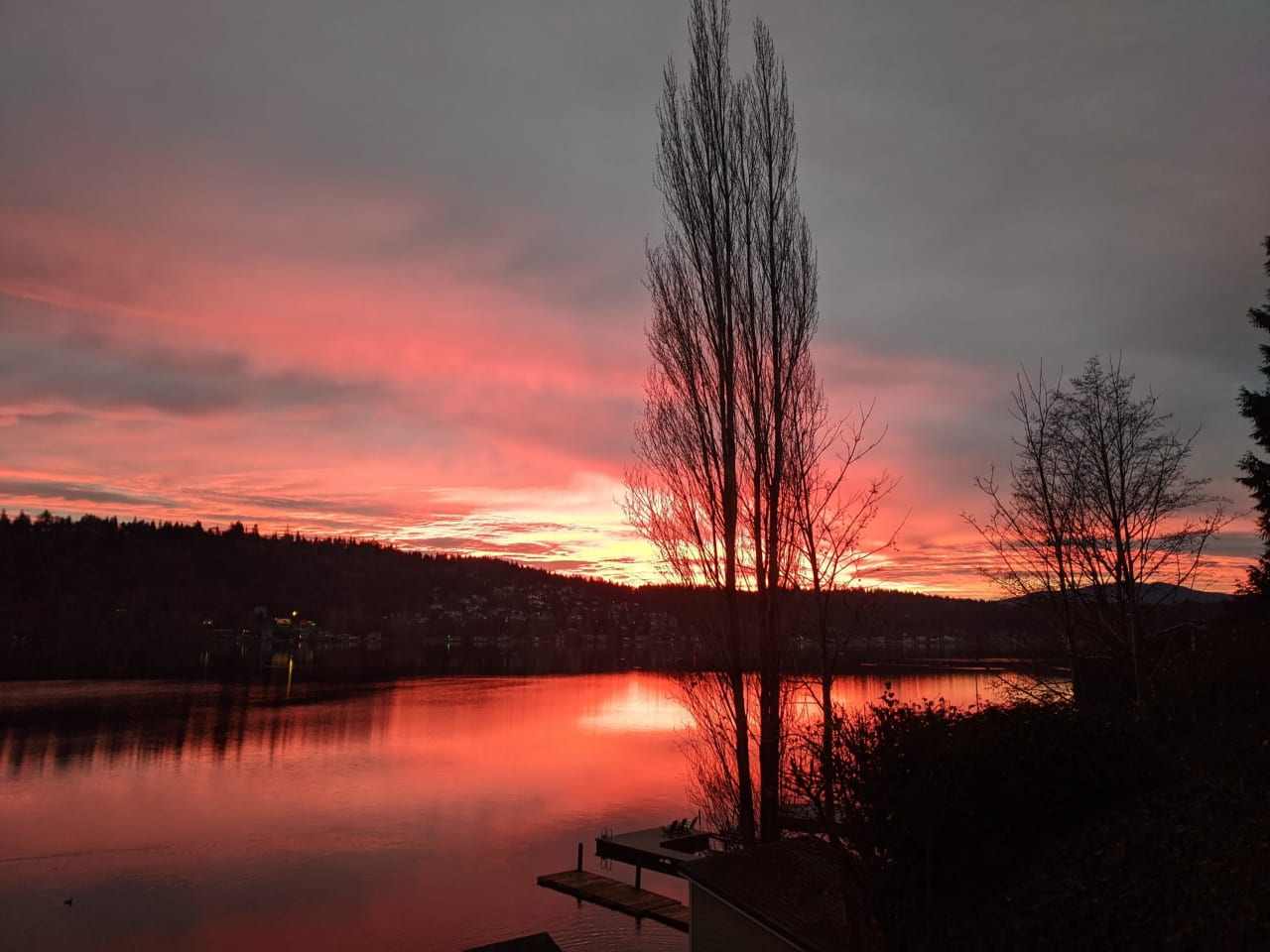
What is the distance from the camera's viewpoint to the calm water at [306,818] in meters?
27.6

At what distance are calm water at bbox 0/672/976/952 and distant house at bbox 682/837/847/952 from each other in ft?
63.3

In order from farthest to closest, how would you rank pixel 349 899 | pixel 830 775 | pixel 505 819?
pixel 505 819
pixel 349 899
pixel 830 775

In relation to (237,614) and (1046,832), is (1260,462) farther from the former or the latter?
(237,614)

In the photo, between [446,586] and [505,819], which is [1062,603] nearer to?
[505,819]

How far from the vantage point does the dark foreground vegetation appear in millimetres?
6461

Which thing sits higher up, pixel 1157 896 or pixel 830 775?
pixel 830 775

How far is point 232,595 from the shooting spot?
156m

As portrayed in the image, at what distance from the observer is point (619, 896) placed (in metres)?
28.3

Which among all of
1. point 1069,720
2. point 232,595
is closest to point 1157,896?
point 1069,720

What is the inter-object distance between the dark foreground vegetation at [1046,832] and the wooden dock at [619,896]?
2089 centimetres

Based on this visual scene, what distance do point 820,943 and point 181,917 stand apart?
1171 inches

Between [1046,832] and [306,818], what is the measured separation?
139ft

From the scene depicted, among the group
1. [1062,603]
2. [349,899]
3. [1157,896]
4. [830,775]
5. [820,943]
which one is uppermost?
[1062,603]

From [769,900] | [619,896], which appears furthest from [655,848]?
[769,900]
